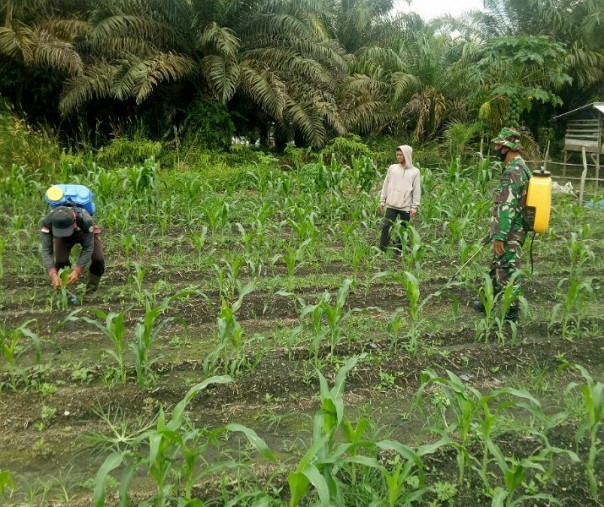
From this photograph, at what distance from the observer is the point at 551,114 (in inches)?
750

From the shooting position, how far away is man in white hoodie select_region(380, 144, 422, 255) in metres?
6.45

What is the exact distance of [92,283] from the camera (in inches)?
209

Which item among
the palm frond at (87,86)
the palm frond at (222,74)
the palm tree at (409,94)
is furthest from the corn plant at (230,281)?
the palm tree at (409,94)

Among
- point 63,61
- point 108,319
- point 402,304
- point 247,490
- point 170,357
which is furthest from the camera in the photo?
point 63,61

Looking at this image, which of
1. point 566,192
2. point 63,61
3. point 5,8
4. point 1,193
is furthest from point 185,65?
point 566,192

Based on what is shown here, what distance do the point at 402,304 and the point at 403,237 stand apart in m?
1.17

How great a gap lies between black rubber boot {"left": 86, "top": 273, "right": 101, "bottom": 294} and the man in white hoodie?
3.31 metres

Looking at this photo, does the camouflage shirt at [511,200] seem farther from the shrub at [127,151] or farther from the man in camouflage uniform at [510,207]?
the shrub at [127,151]

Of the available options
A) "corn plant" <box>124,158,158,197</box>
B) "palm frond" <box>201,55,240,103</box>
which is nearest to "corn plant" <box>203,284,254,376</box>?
"corn plant" <box>124,158,158,197</box>

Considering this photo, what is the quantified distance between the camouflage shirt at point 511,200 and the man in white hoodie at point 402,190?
163cm

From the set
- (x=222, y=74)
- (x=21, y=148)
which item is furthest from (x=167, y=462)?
(x=222, y=74)

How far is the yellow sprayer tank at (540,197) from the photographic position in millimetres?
4469

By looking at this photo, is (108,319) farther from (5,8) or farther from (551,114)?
(551,114)

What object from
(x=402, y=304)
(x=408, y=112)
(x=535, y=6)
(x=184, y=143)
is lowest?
(x=402, y=304)
